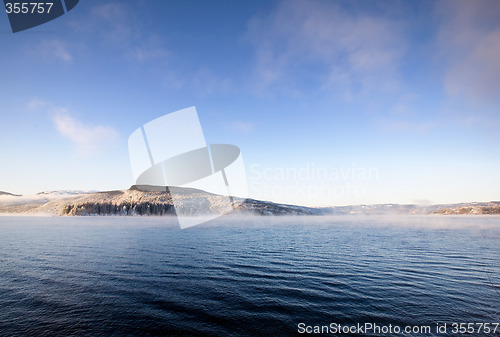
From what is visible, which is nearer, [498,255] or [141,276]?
[141,276]

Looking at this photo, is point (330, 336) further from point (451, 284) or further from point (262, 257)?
point (262, 257)

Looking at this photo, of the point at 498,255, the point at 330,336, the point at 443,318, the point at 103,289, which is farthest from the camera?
the point at 498,255

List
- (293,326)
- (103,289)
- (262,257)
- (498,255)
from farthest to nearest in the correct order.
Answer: (498,255) < (262,257) < (103,289) < (293,326)

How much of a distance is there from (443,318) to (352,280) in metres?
8.68

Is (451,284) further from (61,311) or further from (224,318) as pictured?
(61,311)

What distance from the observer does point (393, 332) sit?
46.8ft

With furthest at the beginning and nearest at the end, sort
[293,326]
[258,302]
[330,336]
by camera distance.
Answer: [258,302]
[293,326]
[330,336]

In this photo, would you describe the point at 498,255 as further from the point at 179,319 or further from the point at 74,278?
the point at 74,278

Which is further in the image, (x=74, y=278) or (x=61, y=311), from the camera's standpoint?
(x=74, y=278)

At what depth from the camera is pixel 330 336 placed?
13.8 m

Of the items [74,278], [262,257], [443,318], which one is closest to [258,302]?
[443,318]

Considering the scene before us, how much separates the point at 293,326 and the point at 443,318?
1157cm

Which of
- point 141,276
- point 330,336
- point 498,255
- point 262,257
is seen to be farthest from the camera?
point 498,255

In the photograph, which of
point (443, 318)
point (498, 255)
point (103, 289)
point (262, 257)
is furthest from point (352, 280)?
point (498, 255)
